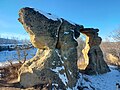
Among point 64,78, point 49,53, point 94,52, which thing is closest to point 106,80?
point 94,52

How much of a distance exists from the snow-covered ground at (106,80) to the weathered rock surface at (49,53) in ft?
10.3

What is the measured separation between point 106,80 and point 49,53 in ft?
27.6

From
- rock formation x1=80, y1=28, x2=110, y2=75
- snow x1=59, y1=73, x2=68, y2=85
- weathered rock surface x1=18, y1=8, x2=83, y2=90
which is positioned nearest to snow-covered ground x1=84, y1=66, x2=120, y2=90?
rock formation x1=80, y1=28, x2=110, y2=75

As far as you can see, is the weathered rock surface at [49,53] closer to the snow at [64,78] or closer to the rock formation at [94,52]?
A: the snow at [64,78]

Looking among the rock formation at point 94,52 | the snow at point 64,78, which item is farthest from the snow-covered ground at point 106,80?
the snow at point 64,78

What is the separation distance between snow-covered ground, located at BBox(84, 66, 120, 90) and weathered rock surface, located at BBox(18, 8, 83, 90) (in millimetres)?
3137

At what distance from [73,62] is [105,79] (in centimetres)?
596

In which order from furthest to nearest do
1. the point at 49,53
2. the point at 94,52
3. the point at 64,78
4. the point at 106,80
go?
the point at 94,52, the point at 106,80, the point at 49,53, the point at 64,78

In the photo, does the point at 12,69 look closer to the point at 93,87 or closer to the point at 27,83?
the point at 27,83

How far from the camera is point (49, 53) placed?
63.3 ft

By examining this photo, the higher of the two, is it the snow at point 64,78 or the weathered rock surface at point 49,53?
the weathered rock surface at point 49,53

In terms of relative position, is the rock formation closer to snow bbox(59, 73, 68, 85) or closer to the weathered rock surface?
the weathered rock surface

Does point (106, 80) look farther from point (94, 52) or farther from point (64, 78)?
point (64, 78)

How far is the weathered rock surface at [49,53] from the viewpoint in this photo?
Result: 1820 cm
